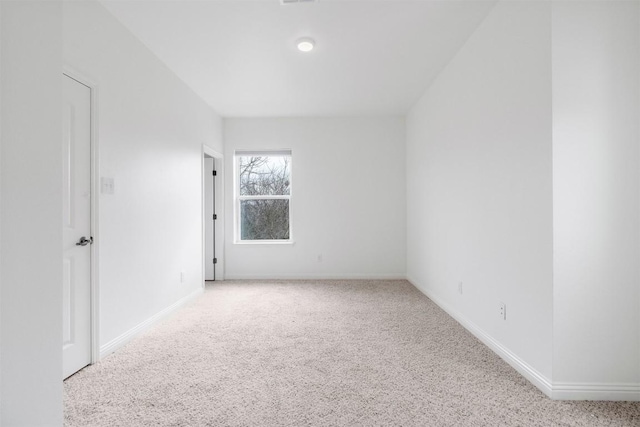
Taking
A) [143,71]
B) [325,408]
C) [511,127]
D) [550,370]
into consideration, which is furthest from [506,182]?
[143,71]

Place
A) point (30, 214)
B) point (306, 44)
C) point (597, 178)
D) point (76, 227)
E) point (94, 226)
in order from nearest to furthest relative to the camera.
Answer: point (30, 214) → point (597, 178) → point (76, 227) → point (94, 226) → point (306, 44)

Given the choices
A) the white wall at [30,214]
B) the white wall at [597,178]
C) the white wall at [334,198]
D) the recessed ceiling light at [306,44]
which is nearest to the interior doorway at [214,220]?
the white wall at [334,198]

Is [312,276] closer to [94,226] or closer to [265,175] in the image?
[265,175]

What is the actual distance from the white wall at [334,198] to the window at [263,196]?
15 cm

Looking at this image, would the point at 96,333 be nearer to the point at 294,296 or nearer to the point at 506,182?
the point at 294,296

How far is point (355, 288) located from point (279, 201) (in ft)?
6.02

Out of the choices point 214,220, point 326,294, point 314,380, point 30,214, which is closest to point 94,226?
point 30,214

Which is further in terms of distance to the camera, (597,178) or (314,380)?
(314,380)

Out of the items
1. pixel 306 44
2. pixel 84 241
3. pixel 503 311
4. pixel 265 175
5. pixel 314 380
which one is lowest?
pixel 314 380

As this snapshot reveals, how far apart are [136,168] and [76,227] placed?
0.80 m

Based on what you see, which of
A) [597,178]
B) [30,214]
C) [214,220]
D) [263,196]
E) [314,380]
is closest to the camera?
[30,214]

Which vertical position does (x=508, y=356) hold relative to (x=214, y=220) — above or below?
below

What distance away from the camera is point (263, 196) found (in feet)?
17.4

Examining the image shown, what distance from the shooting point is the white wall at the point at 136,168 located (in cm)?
240
